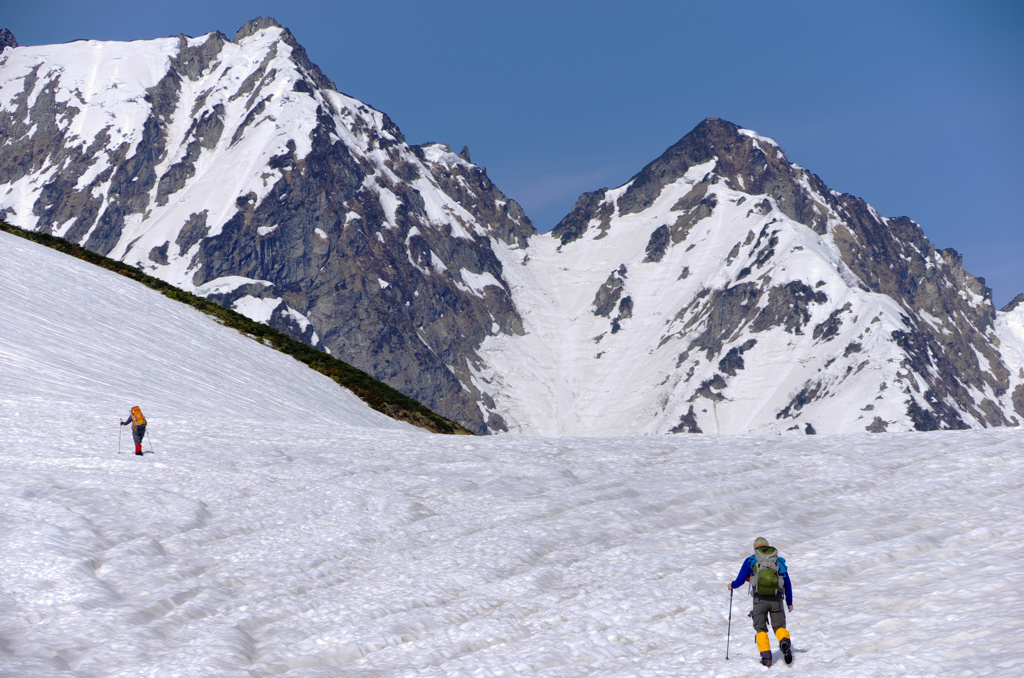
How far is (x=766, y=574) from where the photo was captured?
52.6ft

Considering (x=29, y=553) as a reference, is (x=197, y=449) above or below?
above

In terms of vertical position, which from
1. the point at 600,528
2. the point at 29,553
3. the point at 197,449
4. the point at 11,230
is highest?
the point at 11,230

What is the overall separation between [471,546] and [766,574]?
8.61 meters

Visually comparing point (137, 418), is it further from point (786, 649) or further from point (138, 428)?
point (786, 649)

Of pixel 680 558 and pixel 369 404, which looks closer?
pixel 680 558

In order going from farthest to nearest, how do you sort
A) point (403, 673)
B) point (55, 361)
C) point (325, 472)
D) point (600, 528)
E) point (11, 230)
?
point (11, 230) → point (55, 361) → point (325, 472) → point (600, 528) → point (403, 673)

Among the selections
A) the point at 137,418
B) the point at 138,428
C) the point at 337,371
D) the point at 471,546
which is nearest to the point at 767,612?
the point at 471,546

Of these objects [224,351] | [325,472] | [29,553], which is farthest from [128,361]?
[29,553]

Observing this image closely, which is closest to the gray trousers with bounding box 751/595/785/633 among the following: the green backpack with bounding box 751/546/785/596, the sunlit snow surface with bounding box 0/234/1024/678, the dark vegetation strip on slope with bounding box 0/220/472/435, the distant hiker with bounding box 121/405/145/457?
the green backpack with bounding box 751/546/785/596

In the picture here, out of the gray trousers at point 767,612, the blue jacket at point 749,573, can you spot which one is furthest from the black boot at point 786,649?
the blue jacket at point 749,573

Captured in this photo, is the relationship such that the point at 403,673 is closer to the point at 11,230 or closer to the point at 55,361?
the point at 55,361

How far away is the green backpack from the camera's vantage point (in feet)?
52.5

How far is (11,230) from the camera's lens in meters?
75.4

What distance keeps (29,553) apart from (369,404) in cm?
4076
